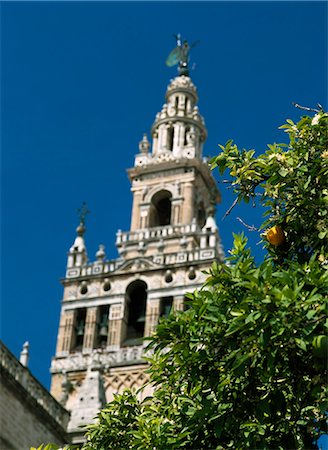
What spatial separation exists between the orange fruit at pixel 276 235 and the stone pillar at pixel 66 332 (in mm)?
32728

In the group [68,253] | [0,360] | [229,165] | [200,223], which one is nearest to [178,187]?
[200,223]

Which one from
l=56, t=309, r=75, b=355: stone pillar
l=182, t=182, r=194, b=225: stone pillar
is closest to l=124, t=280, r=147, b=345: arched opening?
l=56, t=309, r=75, b=355: stone pillar

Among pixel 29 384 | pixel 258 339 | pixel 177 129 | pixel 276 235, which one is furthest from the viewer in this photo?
pixel 177 129

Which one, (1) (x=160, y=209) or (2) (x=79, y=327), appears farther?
(1) (x=160, y=209)

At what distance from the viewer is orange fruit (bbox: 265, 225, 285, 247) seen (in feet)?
38.9

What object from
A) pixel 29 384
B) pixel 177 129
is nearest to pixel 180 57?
pixel 177 129

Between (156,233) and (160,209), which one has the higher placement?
(160,209)

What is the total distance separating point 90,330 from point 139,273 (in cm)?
346

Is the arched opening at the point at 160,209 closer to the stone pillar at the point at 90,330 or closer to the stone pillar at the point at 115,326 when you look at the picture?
the stone pillar at the point at 115,326

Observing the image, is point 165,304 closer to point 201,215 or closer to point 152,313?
point 152,313

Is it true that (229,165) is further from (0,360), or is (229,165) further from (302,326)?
(0,360)

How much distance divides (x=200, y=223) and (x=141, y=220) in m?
3.36

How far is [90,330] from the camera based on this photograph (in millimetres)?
43875

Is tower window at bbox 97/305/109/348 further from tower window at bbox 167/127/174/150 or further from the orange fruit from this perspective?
the orange fruit
